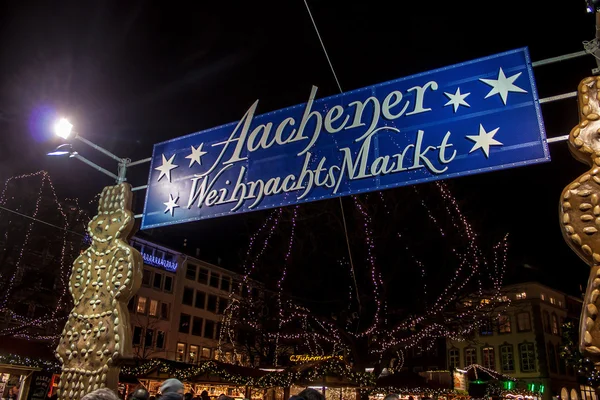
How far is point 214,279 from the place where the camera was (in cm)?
5188

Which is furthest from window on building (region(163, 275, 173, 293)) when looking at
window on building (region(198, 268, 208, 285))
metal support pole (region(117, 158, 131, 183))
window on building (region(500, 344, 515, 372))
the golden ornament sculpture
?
the golden ornament sculpture

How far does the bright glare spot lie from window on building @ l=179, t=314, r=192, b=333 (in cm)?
4324

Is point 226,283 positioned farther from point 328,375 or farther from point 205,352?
point 328,375

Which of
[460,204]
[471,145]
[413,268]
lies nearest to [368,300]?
[413,268]

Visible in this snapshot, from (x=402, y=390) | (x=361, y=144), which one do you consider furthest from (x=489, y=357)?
(x=361, y=144)

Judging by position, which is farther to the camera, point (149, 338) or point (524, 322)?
point (524, 322)

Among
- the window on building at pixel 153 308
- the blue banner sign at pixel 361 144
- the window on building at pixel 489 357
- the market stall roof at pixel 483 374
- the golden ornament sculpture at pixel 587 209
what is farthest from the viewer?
the window on building at pixel 489 357

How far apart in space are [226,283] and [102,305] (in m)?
49.3

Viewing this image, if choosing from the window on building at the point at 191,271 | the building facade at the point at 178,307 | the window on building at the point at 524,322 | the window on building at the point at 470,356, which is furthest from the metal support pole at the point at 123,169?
the window on building at the point at 470,356

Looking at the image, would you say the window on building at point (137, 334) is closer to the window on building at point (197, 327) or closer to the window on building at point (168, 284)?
the window on building at point (168, 284)

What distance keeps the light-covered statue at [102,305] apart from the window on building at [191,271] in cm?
4449

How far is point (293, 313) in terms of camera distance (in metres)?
19.1

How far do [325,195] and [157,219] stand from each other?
2.26m

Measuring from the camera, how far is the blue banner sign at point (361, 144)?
167 inches
